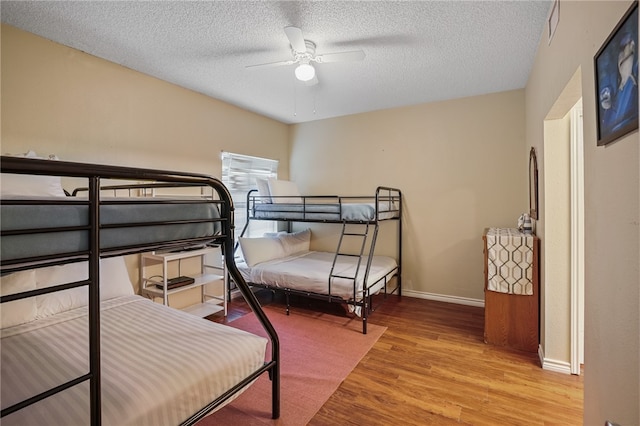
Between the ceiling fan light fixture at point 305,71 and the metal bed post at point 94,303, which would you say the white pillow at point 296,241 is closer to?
the ceiling fan light fixture at point 305,71

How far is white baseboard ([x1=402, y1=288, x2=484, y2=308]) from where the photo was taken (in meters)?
3.38

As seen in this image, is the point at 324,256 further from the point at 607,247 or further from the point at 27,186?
the point at 607,247

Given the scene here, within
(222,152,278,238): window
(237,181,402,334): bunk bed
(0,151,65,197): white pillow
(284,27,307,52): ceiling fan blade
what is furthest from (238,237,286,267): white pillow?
(284,27,307,52): ceiling fan blade

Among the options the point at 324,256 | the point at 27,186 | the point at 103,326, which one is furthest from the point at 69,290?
the point at 324,256

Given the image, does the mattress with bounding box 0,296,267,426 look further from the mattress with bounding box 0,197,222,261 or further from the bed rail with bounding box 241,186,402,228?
the bed rail with bounding box 241,186,402,228

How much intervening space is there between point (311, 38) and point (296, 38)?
24 cm

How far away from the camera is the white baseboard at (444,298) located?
11.1 feet

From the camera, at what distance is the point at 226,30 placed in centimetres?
Answer: 206

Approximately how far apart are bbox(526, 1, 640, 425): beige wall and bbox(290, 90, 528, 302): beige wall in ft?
6.14

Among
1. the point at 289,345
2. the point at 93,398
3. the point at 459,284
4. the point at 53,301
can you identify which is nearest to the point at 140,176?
the point at 93,398

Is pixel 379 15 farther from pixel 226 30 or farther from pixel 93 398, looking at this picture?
pixel 93 398

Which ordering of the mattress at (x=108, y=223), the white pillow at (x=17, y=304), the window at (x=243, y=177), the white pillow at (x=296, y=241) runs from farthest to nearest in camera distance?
the white pillow at (x=296, y=241), the window at (x=243, y=177), the white pillow at (x=17, y=304), the mattress at (x=108, y=223)

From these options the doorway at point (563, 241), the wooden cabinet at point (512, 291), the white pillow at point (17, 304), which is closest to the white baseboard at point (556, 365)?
the doorway at point (563, 241)

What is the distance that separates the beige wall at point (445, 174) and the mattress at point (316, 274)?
56cm
